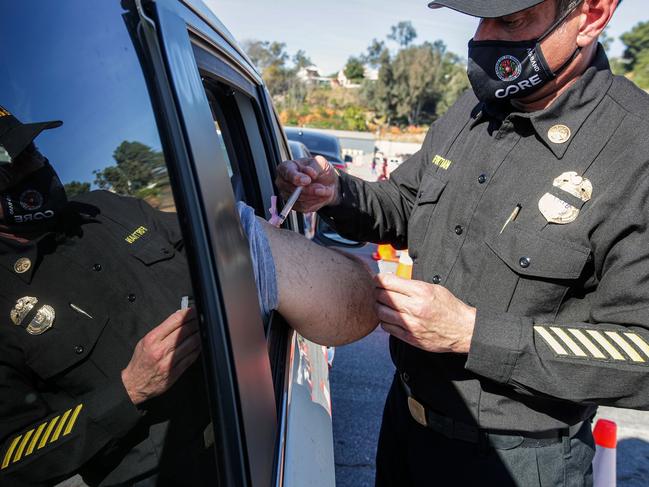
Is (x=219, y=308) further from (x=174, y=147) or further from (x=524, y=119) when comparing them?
(x=524, y=119)

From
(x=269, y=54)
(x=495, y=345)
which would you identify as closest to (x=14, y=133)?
(x=495, y=345)

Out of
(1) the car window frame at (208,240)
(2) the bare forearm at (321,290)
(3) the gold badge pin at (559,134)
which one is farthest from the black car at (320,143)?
(1) the car window frame at (208,240)

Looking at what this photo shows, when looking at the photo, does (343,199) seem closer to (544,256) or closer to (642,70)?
(544,256)

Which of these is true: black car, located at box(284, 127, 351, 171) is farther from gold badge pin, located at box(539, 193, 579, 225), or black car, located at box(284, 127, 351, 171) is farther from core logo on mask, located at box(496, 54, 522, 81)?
Answer: gold badge pin, located at box(539, 193, 579, 225)

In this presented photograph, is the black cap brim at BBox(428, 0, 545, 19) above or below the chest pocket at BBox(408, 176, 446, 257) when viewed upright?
above

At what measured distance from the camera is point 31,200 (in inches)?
24.7

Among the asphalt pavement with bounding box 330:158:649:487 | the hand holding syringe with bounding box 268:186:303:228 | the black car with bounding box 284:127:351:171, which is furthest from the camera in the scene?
the black car with bounding box 284:127:351:171

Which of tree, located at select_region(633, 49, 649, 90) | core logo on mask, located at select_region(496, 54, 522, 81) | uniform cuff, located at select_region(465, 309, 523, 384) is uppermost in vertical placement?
core logo on mask, located at select_region(496, 54, 522, 81)

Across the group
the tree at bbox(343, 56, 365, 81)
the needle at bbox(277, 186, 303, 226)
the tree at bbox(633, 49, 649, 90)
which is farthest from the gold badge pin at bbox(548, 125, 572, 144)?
the tree at bbox(343, 56, 365, 81)

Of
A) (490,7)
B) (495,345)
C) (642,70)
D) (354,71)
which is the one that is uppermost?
(490,7)

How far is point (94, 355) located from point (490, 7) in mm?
1213

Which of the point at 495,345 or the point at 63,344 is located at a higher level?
the point at 63,344

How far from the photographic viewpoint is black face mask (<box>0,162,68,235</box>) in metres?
0.61

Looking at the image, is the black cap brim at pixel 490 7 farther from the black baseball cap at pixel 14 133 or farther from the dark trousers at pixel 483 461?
the dark trousers at pixel 483 461
